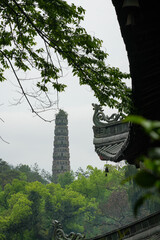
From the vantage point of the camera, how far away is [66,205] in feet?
129

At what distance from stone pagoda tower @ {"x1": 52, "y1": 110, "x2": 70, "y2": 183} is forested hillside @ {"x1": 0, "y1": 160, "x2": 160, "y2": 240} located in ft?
37.3

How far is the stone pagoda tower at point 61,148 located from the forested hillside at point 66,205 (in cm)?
1136

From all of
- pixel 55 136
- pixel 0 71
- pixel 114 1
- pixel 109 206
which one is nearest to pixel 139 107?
pixel 114 1

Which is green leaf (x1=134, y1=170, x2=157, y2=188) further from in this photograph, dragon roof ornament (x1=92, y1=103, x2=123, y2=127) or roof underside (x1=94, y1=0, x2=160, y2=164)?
dragon roof ornament (x1=92, y1=103, x2=123, y2=127)

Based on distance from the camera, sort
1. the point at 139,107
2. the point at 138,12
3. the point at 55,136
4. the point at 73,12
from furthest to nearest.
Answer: the point at 55,136
the point at 73,12
the point at 139,107
the point at 138,12

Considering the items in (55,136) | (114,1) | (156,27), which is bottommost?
(156,27)

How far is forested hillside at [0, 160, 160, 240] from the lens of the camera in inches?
1330

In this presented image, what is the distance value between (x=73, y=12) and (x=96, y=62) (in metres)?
0.93

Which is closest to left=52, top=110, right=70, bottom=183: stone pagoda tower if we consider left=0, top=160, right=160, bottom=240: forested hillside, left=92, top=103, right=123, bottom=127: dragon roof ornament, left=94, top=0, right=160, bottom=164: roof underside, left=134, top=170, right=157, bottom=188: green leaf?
left=0, top=160, right=160, bottom=240: forested hillside

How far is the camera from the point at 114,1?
9.95 ft

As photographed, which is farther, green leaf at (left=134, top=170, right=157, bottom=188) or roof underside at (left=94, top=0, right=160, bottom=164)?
roof underside at (left=94, top=0, right=160, bottom=164)

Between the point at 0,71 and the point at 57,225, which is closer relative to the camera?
the point at 0,71

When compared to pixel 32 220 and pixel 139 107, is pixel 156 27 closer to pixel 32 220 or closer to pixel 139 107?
pixel 139 107

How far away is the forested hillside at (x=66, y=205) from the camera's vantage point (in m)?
33.8
